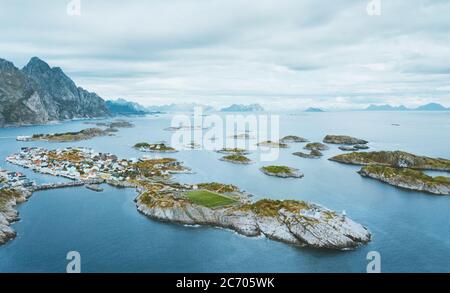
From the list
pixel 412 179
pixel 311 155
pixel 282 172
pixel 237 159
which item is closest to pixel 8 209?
pixel 282 172

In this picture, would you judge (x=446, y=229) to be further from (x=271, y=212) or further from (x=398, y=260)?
(x=271, y=212)

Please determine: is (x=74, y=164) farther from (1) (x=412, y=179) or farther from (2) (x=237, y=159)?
(1) (x=412, y=179)

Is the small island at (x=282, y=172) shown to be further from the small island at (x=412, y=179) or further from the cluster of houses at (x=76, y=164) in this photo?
the cluster of houses at (x=76, y=164)

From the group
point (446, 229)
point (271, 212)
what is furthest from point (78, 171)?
point (446, 229)

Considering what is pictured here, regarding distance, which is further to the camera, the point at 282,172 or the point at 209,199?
the point at 282,172

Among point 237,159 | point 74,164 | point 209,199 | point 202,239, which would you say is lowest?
point 202,239

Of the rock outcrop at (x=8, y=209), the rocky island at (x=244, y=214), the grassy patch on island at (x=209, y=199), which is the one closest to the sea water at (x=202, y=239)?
the rock outcrop at (x=8, y=209)
